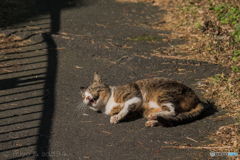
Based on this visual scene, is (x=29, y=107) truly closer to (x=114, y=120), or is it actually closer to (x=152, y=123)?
(x=114, y=120)

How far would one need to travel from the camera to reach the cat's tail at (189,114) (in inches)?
154

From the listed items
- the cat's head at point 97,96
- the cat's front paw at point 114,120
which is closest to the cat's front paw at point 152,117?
the cat's front paw at point 114,120

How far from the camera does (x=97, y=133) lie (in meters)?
3.87

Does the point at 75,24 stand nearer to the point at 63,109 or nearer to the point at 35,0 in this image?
the point at 35,0

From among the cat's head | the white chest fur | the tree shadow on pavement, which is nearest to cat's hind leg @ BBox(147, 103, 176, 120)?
the white chest fur

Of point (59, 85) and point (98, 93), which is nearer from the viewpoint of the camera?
point (98, 93)

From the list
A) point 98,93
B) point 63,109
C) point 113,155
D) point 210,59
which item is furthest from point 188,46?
point 113,155

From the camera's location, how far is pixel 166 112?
4016 millimetres

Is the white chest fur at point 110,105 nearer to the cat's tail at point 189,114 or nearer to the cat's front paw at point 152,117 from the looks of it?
the cat's front paw at point 152,117

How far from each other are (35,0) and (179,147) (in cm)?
804

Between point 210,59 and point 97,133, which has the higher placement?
point 210,59

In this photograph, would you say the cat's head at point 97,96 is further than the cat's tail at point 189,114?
Yes

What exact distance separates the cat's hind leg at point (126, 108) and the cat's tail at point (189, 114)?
0.56m

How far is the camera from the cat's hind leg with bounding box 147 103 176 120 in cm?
396
